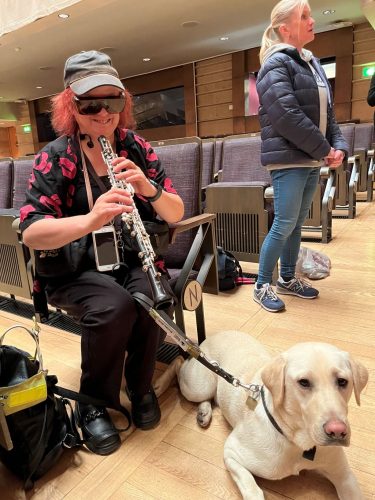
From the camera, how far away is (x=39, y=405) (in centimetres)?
106

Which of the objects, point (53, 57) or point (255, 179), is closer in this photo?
point (255, 179)

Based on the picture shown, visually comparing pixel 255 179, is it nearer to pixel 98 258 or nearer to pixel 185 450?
pixel 98 258

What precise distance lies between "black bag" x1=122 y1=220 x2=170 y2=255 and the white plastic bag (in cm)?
146

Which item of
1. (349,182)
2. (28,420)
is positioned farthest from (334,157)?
(349,182)

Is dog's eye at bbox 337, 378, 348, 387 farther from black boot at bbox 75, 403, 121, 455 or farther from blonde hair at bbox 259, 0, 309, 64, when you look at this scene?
blonde hair at bbox 259, 0, 309, 64

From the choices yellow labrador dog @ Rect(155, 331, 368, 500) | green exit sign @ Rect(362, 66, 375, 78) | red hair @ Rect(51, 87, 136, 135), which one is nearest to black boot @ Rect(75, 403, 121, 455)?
yellow labrador dog @ Rect(155, 331, 368, 500)

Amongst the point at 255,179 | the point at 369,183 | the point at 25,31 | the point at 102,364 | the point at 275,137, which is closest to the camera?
the point at 102,364

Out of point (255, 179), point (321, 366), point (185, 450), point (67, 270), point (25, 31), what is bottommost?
point (185, 450)

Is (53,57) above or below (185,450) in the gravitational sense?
above

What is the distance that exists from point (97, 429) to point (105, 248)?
1.87ft

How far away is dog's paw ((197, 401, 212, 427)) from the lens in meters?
1.23

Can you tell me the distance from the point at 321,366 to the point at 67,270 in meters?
0.82

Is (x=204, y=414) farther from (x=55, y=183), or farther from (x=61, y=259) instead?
(x=55, y=183)

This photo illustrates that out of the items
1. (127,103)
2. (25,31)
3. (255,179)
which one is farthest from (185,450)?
(25,31)
